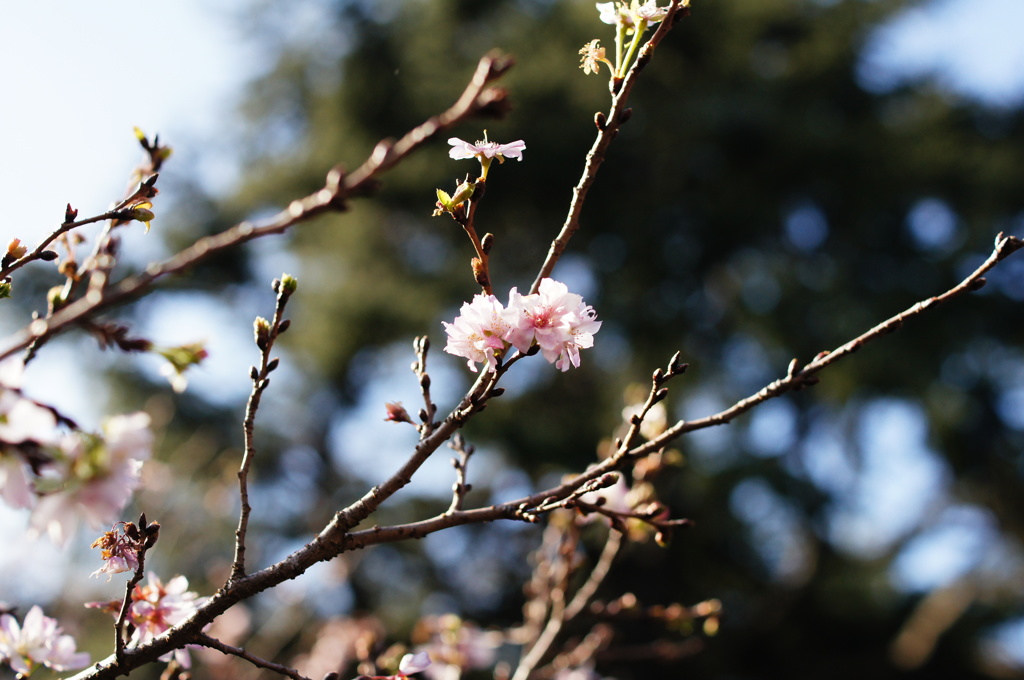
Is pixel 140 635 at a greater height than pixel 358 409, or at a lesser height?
lesser

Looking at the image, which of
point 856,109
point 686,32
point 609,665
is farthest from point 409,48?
point 609,665

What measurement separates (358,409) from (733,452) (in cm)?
394

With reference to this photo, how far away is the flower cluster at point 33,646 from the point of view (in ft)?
2.91

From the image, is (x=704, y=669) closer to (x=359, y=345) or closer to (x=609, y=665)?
(x=609, y=665)

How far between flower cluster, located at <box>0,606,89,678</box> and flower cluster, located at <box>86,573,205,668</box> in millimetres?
82

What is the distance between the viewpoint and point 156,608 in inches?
35.9

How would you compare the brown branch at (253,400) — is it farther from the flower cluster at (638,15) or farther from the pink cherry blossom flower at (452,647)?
the pink cherry blossom flower at (452,647)

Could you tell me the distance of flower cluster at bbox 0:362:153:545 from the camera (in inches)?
20.5

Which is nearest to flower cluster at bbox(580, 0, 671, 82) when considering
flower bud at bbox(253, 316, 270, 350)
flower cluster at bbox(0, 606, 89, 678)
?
flower bud at bbox(253, 316, 270, 350)

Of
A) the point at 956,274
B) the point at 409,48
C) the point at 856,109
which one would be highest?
the point at 409,48

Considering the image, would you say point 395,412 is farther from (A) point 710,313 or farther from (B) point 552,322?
(A) point 710,313

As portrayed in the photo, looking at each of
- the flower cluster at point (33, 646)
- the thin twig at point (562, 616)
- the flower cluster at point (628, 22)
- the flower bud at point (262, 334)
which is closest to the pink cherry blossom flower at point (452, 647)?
the thin twig at point (562, 616)

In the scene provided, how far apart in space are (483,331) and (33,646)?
0.69 meters

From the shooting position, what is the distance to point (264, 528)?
7145mm
